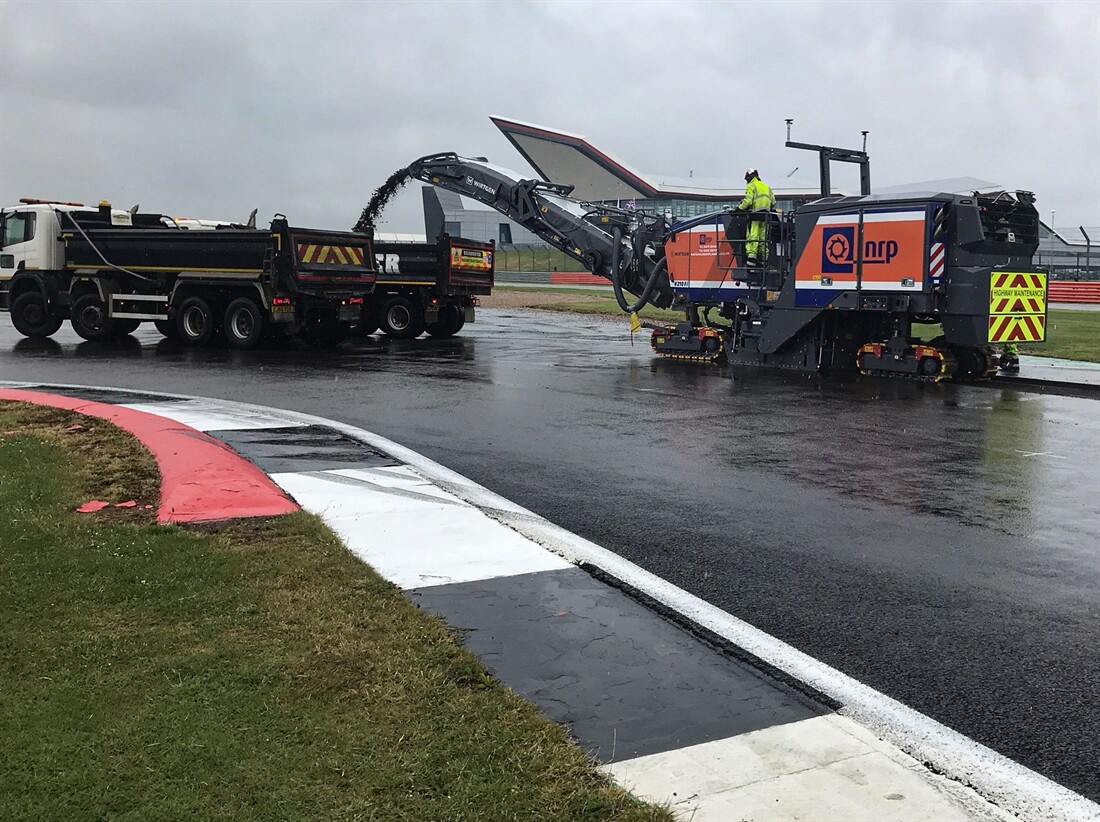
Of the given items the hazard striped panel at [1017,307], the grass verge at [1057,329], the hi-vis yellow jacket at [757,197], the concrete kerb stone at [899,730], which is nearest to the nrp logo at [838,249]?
the hi-vis yellow jacket at [757,197]

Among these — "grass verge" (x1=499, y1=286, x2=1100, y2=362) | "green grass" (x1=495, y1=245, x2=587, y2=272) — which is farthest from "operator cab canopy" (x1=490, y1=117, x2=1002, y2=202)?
"grass verge" (x1=499, y1=286, x2=1100, y2=362)

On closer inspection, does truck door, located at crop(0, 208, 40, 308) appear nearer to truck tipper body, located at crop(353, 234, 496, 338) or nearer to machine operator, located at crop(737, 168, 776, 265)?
truck tipper body, located at crop(353, 234, 496, 338)

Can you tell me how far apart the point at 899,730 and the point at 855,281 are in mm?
13262

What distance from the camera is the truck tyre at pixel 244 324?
20281 millimetres

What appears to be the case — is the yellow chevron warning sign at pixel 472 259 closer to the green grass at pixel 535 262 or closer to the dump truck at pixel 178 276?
the dump truck at pixel 178 276

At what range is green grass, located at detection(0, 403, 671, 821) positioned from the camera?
3145 millimetres

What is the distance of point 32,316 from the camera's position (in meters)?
23.2

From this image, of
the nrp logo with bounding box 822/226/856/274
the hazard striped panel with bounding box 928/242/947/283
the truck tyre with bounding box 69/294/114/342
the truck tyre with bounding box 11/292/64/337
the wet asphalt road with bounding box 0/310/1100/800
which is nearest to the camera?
the wet asphalt road with bounding box 0/310/1100/800

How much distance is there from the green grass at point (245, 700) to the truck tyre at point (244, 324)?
1481cm

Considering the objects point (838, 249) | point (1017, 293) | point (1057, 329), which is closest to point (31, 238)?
point (838, 249)

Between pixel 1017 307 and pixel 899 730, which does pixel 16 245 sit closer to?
pixel 1017 307

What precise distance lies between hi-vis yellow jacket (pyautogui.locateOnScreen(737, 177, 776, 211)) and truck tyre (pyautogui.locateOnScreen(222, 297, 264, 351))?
30.4ft

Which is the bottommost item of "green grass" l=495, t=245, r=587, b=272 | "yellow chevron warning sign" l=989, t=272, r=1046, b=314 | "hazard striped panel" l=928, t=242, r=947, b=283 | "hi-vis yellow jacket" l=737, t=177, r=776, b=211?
"yellow chevron warning sign" l=989, t=272, r=1046, b=314

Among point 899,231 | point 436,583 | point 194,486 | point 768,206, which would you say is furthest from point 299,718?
point 768,206
